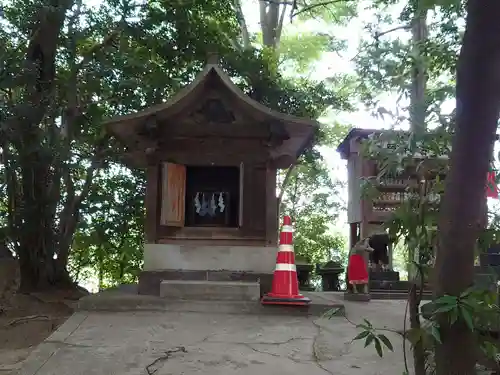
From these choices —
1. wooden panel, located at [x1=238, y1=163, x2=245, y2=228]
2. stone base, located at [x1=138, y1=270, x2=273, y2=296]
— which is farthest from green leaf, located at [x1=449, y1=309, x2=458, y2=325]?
wooden panel, located at [x1=238, y1=163, x2=245, y2=228]

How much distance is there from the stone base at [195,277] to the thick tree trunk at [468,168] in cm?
588

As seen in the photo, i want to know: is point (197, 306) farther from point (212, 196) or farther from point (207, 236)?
point (212, 196)

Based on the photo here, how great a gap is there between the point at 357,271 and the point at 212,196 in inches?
122

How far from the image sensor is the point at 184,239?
8750 mm

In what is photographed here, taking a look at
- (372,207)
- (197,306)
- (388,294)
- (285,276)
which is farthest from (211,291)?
(372,207)

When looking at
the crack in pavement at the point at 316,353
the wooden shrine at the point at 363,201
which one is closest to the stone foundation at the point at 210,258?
the crack in pavement at the point at 316,353

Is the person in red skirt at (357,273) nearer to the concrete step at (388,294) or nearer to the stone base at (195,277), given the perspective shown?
the concrete step at (388,294)

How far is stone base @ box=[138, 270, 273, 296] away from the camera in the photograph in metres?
8.28

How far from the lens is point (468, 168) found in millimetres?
2406

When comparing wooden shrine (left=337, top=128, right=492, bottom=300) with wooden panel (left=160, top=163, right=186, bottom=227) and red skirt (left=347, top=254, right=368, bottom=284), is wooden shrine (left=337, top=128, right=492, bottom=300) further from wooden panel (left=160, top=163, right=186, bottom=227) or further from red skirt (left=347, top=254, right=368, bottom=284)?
wooden panel (left=160, top=163, right=186, bottom=227)

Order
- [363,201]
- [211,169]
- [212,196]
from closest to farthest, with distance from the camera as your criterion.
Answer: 1. [212,196]
2. [211,169]
3. [363,201]

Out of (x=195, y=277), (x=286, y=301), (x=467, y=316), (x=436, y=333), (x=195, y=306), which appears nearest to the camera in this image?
(x=467, y=316)

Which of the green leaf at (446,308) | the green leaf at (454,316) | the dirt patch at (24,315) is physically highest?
the green leaf at (446,308)

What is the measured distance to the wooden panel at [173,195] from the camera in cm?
848
